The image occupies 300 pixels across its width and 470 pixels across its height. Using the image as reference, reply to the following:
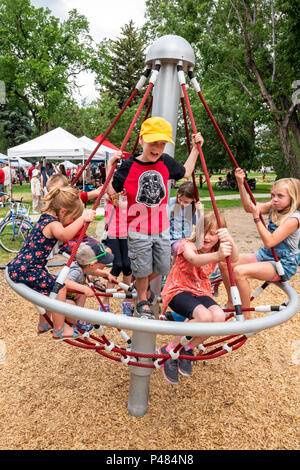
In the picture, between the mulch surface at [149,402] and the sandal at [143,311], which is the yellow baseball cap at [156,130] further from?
the mulch surface at [149,402]

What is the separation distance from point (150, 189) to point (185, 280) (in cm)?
67

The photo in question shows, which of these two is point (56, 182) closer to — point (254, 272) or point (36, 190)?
point (254, 272)

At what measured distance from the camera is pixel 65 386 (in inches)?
125

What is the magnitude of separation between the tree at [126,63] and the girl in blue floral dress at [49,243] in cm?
3819

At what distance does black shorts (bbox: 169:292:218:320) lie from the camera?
7.69ft

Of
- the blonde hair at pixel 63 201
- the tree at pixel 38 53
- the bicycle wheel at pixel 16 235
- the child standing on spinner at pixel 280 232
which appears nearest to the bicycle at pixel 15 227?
the bicycle wheel at pixel 16 235

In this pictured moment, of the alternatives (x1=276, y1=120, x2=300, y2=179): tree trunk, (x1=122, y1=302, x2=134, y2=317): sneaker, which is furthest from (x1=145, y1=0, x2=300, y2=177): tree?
(x1=122, y1=302, x2=134, y2=317): sneaker

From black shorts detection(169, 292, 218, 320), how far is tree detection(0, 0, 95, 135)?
72.5 ft

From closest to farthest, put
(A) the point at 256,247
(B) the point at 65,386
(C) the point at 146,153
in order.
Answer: (C) the point at 146,153 → (B) the point at 65,386 → (A) the point at 256,247

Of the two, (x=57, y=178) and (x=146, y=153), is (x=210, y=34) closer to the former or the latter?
(x=57, y=178)

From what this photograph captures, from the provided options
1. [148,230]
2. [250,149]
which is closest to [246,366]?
[148,230]

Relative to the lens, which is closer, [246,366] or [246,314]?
[246,314]

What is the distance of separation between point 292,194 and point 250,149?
959 inches

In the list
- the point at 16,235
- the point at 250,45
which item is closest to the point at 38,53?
the point at 250,45
